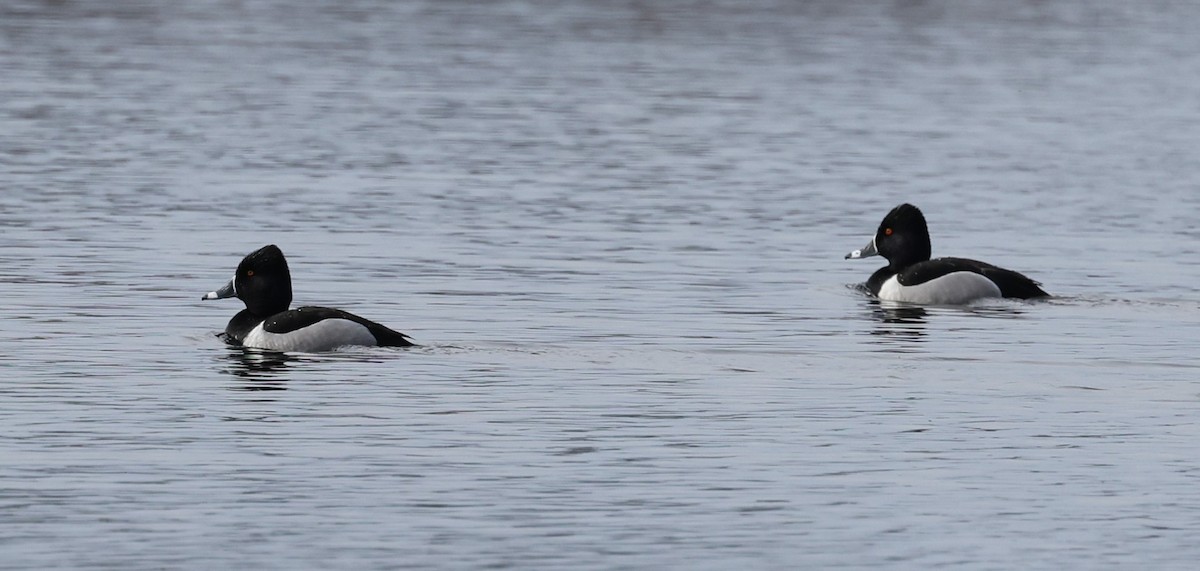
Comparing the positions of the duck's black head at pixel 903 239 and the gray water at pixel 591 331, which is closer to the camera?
the gray water at pixel 591 331

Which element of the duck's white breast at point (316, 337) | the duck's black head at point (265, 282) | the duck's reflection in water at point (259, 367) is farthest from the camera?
the duck's black head at point (265, 282)

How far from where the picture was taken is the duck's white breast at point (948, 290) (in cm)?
2623

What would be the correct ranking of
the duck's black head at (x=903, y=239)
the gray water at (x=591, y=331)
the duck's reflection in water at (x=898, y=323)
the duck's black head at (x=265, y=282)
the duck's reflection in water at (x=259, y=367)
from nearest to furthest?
the gray water at (x=591, y=331)
the duck's reflection in water at (x=259, y=367)
the duck's black head at (x=265, y=282)
the duck's reflection in water at (x=898, y=323)
the duck's black head at (x=903, y=239)

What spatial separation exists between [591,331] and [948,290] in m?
5.01

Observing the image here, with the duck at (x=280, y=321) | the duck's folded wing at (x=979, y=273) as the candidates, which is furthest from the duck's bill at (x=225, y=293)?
the duck's folded wing at (x=979, y=273)

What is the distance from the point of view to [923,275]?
2683 cm

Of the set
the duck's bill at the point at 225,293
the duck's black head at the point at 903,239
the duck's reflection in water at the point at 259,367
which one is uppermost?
the duck's bill at the point at 225,293

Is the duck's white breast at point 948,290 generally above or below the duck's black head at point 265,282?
below

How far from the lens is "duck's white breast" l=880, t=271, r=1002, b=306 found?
26.2 m

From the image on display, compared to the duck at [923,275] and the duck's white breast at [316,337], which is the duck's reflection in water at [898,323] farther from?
the duck's white breast at [316,337]

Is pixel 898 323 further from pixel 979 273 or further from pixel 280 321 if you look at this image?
pixel 280 321

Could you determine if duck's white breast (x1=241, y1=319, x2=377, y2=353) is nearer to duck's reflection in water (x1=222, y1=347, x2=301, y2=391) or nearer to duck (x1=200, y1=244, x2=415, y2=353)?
duck (x1=200, y1=244, x2=415, y2=353)

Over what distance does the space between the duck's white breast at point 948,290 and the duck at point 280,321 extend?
667 centimetres

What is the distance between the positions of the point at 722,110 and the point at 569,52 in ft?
55.7
